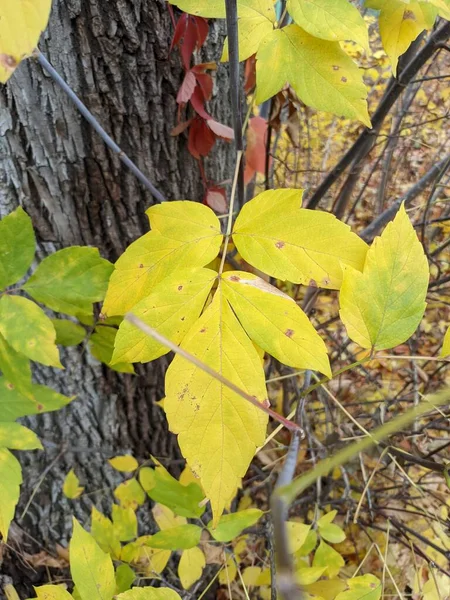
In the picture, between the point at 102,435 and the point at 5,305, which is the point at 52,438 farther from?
the point at 5,305

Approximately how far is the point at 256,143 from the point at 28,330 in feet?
2.67

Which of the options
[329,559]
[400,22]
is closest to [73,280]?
[400,22]

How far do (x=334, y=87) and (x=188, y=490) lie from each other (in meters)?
1.05

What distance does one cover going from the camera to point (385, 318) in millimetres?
643

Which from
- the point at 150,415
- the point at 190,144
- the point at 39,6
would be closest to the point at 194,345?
the point at 39,6

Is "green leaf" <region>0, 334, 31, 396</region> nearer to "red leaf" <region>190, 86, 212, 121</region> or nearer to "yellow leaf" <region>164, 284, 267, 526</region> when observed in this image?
"yellow leaf" <region>164, 284, 267, 526</region>

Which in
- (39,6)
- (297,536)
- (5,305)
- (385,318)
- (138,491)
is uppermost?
(39,6)

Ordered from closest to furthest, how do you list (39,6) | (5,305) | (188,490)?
(39,6), (5,305), (188,490)

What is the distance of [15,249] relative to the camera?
0.89 meters

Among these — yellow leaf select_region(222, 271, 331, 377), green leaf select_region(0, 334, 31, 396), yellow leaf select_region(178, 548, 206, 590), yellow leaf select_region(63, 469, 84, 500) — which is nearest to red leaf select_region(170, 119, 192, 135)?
yellow leaf select_region(222, 271, 331, 377)

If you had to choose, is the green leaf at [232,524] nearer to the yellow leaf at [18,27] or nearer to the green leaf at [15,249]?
the green leaf at [15,249]

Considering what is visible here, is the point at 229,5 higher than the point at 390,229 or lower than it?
higher

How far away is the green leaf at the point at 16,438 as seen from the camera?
99 centimetres

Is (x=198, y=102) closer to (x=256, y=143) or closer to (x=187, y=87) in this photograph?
(x=187, y=87)
